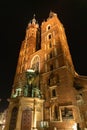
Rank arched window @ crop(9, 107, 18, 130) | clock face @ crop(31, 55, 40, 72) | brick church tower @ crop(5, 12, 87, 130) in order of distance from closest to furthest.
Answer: brick church tower @ crop(5, 12, 87, 130) → arched window @ crop(9, 107, 18, 130) → clock face @ crop(31, 55, 40, 72)

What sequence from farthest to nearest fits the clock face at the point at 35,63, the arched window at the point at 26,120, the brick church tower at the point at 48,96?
the clock face at the point at 35,63 → the arched window at the point at 26,120 → the brick church tower at the point at 48,96

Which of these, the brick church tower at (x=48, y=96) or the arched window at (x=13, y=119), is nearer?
the brick church tower at (x=48, y=96)

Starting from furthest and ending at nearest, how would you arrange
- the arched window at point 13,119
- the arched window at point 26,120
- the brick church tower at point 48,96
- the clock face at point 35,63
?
the clock face at point 35,63
the arched window at point 13,119
the arched window at point 26,120
the brick church tower at point 48,96

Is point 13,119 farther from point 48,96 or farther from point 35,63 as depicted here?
point 35,63

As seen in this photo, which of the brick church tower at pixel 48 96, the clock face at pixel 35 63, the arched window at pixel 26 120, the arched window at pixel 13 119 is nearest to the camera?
the brick church tower at pixel 48 96

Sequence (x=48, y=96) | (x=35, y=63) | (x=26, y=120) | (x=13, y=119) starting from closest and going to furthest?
(x=26, y=120) → (x=13, y=119) → (x=48, y=96) → (x=35, y=63)

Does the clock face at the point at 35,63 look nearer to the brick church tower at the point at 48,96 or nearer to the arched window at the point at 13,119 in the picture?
the brick church tower at the point at 48,96

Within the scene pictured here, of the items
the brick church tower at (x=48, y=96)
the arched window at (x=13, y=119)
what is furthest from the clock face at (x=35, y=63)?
the arched window at (x=13, y=119)

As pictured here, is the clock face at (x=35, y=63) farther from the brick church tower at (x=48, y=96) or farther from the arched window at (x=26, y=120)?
the arched window at (x=26, y=120)

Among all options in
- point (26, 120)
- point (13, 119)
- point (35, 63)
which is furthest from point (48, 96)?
point (35, 63)

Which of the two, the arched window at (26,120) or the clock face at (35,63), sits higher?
the clock face at (35,63)

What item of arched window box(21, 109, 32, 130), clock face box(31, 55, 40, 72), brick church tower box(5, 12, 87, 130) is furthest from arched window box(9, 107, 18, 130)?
clock face box(31, 55, 40, 72)

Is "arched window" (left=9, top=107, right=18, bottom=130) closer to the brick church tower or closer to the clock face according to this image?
the brick church tower

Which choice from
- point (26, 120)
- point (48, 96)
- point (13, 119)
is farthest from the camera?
point (48, 96)
